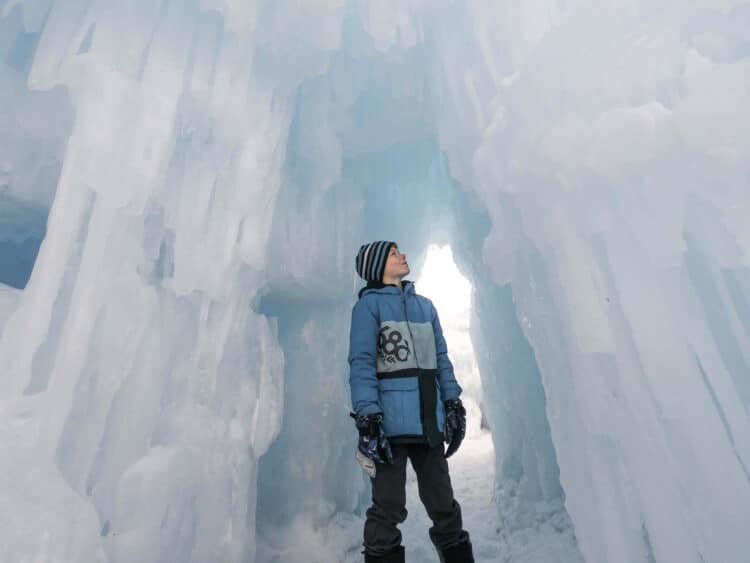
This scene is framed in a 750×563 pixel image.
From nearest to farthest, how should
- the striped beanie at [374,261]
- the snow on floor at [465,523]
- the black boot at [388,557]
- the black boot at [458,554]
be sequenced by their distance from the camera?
1. the black boot at [388,557]
2. the black boot at [458,554]
3. the striped beanie at [374,261]
4. the snow on floor at [465,523]

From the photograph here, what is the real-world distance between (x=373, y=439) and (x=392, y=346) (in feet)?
1.35

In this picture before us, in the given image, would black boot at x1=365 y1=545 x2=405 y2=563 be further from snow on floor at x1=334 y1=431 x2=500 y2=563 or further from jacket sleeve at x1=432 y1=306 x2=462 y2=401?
snow on floor at x1=334 y1=431 x2=500 y2=563

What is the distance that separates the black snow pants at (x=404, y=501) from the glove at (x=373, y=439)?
0.08 meters

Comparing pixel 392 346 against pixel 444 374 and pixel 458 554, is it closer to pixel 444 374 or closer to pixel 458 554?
pixel 444 374

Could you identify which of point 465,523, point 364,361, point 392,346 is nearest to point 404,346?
point 392,346

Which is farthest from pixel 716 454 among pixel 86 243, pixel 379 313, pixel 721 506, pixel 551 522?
pixel 86 243

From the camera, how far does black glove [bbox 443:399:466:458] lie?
6.26 ft

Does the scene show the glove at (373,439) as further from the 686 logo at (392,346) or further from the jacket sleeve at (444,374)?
the jacket sleeve at (444,374)

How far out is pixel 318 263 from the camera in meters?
3.84

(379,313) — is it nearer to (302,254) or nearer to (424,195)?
(302,254)

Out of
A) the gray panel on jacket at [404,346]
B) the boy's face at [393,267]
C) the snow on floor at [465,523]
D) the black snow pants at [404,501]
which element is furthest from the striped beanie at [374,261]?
the snow on floor at [465,523]

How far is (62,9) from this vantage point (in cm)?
225

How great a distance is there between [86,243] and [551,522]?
331 centimetres

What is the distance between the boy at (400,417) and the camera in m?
1.69
